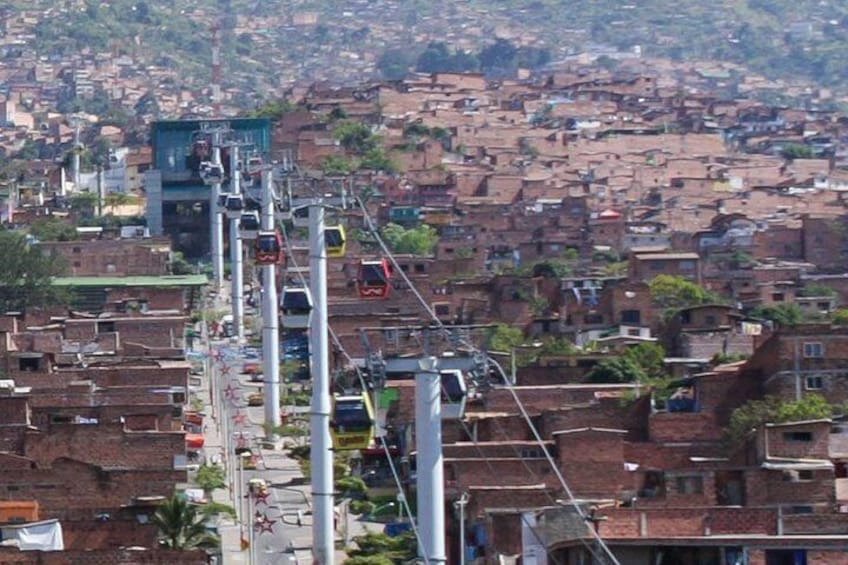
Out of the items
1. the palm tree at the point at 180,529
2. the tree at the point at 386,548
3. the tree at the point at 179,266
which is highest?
the tree at the point at 179,266

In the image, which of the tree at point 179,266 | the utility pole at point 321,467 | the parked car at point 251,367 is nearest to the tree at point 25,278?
the tree at point 179,266

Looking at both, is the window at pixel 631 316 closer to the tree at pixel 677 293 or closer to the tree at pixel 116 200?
the tree at pixel 677 293

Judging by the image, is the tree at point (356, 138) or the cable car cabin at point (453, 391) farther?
the tree at point (356, 138)

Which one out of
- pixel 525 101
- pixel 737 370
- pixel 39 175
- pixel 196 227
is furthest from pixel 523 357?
pixel 525 101

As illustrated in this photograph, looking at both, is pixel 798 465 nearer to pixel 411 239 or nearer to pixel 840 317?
pixel 840 317

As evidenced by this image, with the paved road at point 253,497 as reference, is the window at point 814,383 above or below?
above

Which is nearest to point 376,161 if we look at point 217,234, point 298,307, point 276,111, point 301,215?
point 276,111
